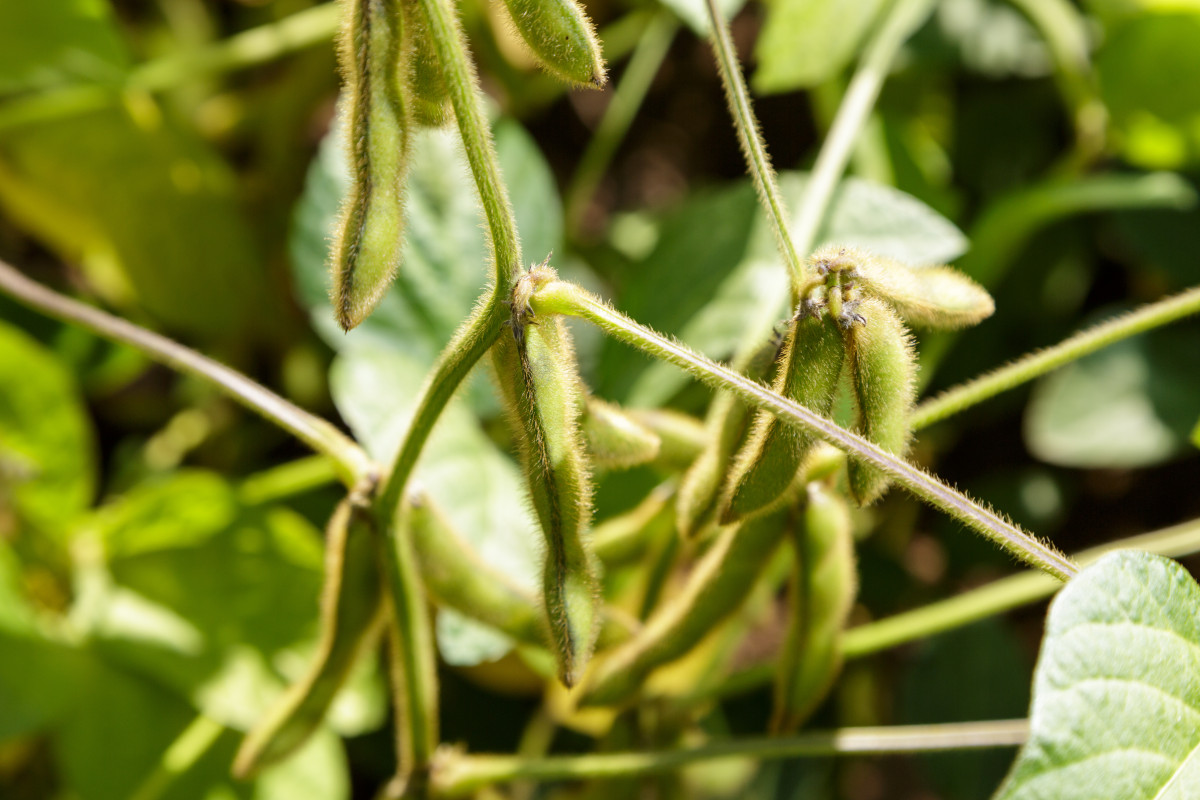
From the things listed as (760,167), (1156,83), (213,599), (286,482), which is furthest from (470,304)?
(1156,83)

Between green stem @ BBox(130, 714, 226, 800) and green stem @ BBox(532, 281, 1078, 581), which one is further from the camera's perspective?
green stem @ BBox(130, 714, 226, 800)

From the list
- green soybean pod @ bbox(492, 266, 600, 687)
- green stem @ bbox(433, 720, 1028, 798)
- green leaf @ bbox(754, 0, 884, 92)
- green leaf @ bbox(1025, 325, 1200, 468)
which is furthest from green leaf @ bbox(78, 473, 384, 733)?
green leaf @ bbox(1025, 325, 1200, 468)

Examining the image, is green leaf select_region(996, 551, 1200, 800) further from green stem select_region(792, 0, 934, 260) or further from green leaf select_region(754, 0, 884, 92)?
green leaf select_region(754, 0, 884, 92)

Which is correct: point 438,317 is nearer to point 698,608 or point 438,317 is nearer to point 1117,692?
point 698,608

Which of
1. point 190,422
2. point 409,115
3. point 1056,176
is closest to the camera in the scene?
point 409,115

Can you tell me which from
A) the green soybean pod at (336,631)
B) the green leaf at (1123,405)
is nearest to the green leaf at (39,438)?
the green soybean pod at (336,631)

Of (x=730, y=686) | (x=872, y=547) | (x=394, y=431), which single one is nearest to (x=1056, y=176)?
(x=872, y=547)

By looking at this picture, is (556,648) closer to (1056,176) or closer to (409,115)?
(409,115)
